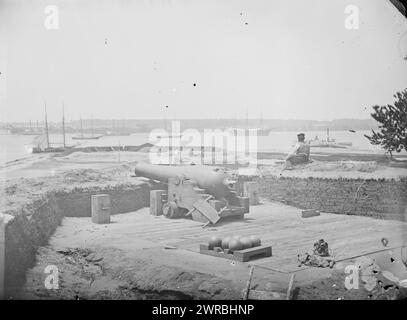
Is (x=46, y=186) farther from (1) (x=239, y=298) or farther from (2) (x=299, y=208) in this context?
(2) (x=299, y=208)

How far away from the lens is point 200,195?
11.5m

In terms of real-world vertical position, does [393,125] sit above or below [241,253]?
above

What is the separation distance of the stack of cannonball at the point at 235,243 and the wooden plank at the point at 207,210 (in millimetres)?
2082

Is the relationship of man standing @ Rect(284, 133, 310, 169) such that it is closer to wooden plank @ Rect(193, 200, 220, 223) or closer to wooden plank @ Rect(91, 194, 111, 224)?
wooden plank @ Rect(193, 200, 220, 223)

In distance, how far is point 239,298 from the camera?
24.8 ft

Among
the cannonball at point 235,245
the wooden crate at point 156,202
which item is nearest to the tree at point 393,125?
the cannonball at point 235,245

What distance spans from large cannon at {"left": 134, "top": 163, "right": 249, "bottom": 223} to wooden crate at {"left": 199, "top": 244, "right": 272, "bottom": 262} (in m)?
2.14

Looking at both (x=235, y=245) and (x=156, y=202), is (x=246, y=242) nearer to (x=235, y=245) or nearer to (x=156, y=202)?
(x=235, y=245)

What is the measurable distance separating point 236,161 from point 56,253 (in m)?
5.76

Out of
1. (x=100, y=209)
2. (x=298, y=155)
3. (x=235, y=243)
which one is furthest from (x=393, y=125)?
(x=100, y=209)

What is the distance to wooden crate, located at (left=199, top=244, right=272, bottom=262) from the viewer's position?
8250 mm

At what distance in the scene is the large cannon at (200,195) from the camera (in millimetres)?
11200

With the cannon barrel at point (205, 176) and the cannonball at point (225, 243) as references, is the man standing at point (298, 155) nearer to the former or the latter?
the cannon barrel at point (205, 176)

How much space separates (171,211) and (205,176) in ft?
3.77
